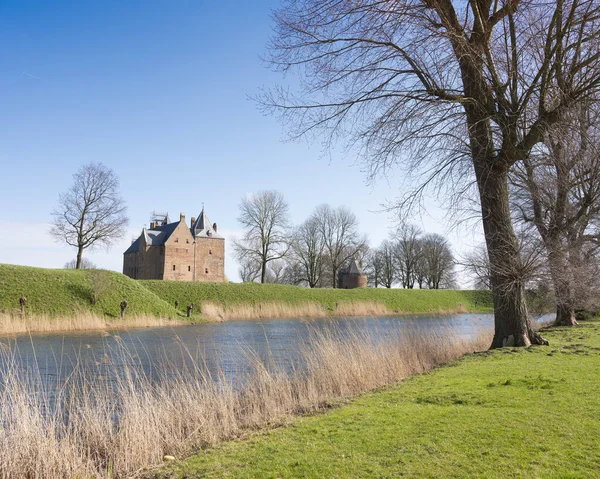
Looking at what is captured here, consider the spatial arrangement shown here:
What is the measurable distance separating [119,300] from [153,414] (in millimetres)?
20418

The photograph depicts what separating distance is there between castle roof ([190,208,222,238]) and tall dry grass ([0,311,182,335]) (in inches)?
1147

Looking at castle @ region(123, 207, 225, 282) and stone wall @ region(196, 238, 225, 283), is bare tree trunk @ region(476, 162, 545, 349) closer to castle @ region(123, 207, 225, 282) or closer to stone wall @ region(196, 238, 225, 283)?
castle @ region(123, 207, 225, 282)

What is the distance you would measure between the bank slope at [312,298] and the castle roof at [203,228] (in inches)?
619

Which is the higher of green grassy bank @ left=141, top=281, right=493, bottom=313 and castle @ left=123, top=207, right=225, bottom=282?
castle @ left=123, top=207, right=225, bottom=282

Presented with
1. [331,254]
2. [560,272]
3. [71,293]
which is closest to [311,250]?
[331,254]

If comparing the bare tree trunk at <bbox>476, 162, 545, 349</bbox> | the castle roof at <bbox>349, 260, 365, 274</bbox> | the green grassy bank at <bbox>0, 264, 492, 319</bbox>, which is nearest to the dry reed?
the green grassy bank at <bbox>0, 264, 492, 319</bbox>

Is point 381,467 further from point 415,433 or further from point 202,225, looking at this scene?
point 202,225

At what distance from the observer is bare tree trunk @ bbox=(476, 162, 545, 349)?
8.86m

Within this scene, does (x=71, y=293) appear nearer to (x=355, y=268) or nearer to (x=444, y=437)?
(x=444, y=437)

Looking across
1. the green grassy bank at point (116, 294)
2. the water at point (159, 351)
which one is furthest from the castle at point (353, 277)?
the water at point (159, 351)

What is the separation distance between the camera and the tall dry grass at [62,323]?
16770mm

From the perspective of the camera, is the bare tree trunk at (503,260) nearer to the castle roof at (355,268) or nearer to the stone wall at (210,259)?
the stone wall at (210,259)

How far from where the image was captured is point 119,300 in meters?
24.1

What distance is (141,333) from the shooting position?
18656 millimetres
